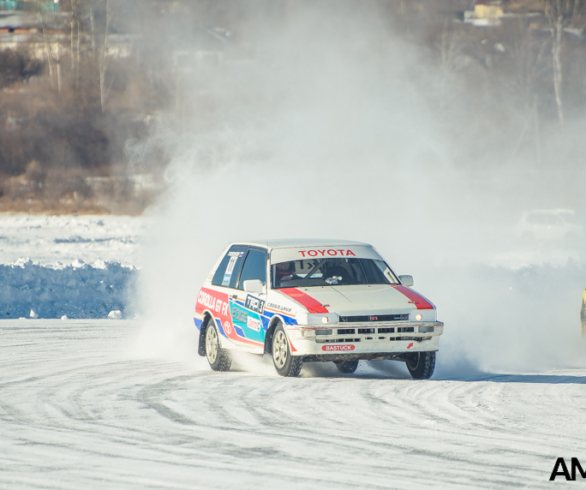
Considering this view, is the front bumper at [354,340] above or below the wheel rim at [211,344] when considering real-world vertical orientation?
above

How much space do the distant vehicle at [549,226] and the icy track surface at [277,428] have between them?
2555 centimetres

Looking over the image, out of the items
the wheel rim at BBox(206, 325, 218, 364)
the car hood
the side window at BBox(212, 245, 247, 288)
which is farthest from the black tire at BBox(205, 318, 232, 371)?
the car hood

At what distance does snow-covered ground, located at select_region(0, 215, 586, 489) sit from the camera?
5.37 meters

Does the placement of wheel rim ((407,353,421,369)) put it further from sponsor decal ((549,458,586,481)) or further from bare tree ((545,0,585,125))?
bare tree ((545,0,585,125))

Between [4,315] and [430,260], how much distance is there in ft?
36.8

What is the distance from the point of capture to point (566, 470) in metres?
5.34

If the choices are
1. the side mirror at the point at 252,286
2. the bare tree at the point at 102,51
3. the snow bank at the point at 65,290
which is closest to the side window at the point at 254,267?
the side mirror at the point at 252,286

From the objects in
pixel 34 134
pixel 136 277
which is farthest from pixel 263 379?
pixel 34 134

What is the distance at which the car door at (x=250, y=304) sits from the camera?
9.45m

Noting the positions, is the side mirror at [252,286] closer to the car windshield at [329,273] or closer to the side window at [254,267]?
the car windshield at [329,273]

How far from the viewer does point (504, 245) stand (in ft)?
108

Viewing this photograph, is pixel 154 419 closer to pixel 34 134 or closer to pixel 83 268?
Result: pixel 83 268

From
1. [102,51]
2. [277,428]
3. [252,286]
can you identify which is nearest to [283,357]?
[252,286]

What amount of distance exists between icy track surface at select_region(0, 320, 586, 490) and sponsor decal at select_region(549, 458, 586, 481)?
5 centimetres
